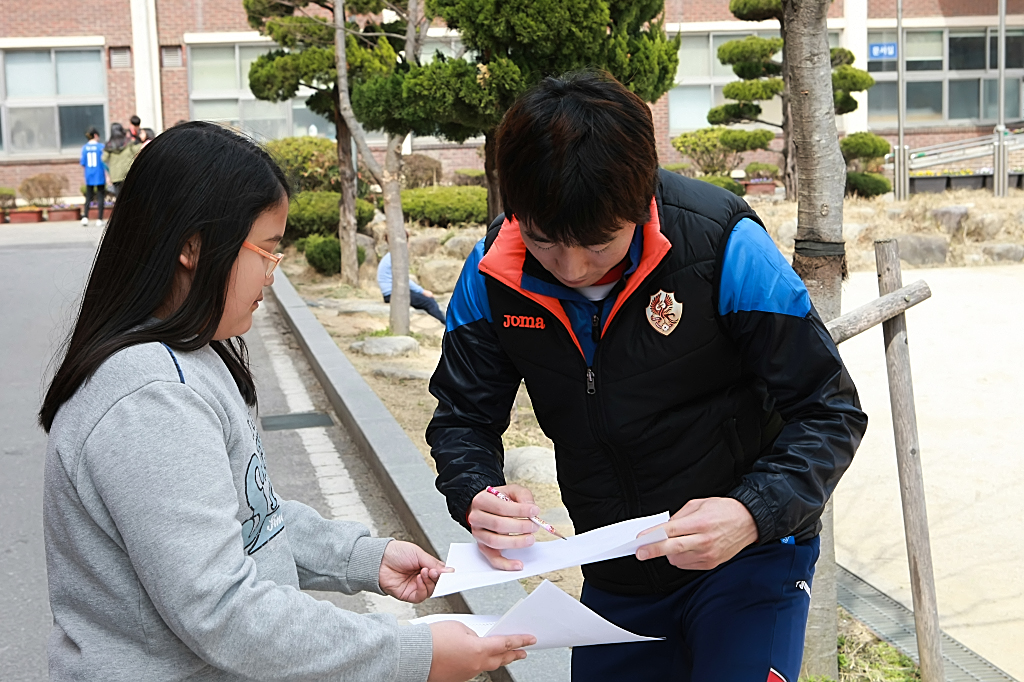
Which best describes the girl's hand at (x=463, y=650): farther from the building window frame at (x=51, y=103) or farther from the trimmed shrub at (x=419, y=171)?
the building window frame at (x=51, y=103)

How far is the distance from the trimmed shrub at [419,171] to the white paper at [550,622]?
889 inches

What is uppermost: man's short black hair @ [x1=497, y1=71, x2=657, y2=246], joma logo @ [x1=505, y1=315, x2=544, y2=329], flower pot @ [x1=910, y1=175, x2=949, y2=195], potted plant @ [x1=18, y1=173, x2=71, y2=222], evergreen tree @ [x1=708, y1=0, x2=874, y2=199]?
evergreen tree @ [x1=708, y1=0, x2=874, y2=199]

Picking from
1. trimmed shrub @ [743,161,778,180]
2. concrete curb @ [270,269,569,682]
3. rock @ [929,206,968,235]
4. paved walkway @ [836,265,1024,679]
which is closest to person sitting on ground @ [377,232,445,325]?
concrete curb @ [270,269,569,682]

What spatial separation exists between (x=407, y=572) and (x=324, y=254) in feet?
42.3

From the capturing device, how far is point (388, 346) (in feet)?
30.4

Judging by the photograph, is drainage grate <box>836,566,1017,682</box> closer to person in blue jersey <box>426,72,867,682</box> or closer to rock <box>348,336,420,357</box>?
person in blue jersey <box>426,72,867,682</box>

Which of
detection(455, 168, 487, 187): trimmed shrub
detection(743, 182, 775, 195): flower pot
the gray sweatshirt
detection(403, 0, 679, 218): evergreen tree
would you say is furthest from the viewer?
detection(743, 182, 775, 195): flower pot

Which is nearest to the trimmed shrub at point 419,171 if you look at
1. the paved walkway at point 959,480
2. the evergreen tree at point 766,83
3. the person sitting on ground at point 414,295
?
the evergreen tree at point 766,83

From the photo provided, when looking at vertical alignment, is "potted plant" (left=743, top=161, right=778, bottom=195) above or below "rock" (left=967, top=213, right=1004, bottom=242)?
above

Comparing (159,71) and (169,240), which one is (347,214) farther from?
(159,71)

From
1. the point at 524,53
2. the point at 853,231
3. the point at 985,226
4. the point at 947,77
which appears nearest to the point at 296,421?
the point at 524,53

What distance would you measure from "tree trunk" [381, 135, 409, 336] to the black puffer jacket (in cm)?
770

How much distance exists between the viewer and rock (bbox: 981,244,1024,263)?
14.8 m

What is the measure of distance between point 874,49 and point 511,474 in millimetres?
28740
